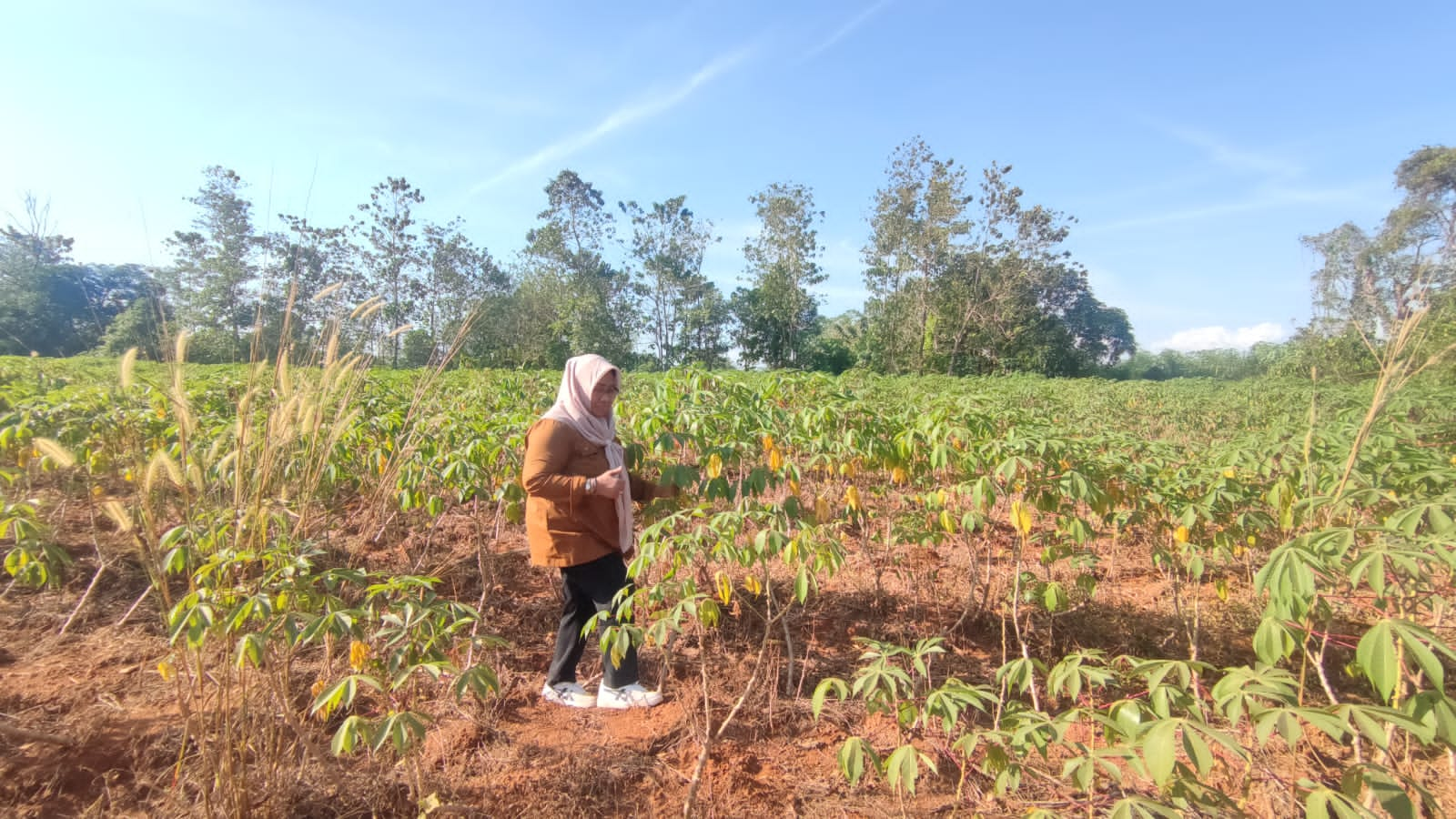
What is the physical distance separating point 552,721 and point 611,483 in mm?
932

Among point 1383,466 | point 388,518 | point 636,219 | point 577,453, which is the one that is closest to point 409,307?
point 636,219

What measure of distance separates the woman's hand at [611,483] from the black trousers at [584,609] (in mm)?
335

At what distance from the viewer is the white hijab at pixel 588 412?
89.1 inches

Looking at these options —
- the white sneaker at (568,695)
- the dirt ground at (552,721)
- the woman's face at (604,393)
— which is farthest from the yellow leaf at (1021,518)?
the white sneaker at (568,695)

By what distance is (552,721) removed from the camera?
89.9 inches

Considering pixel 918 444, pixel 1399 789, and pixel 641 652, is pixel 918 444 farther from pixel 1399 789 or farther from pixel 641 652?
pixel 1399 789

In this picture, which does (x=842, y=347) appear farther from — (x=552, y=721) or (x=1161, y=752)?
(x=1161, y=752)

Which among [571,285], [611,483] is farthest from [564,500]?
[571,285]

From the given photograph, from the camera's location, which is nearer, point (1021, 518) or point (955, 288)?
point (1021, 518)

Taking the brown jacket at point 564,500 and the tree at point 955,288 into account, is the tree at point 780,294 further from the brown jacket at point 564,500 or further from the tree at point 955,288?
the brown jacket at point 564,500

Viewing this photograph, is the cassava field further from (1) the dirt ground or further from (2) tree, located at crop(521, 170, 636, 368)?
(2) tree, located at crop(521, 170, 636, 368)

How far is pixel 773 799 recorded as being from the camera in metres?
1.88

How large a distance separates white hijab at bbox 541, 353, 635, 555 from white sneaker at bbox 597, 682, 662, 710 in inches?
21.2

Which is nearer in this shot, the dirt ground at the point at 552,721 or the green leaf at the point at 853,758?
the green leaf at the point at 853,758
